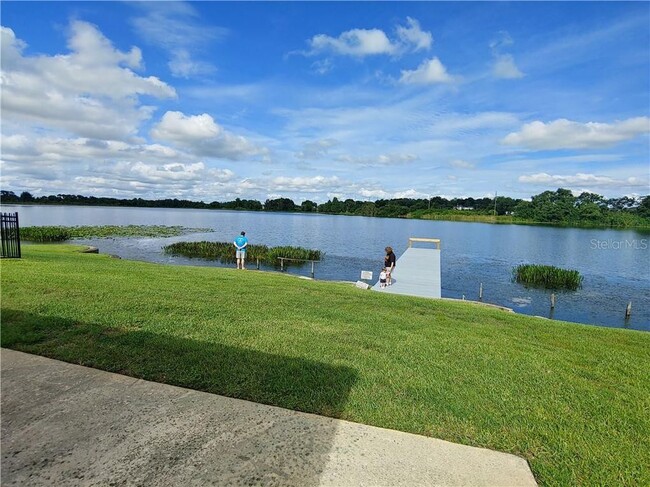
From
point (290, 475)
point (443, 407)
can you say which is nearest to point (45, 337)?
point (290, 475)

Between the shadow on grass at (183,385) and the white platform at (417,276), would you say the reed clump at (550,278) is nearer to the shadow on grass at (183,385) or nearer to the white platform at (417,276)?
the white platform at (417,276)

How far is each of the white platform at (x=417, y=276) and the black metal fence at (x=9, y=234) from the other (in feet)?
42.0

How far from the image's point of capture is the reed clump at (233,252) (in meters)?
31.7

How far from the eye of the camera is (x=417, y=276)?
19.7 m

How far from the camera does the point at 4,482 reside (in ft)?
7.72

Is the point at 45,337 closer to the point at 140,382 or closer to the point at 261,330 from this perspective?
the point at 140,382

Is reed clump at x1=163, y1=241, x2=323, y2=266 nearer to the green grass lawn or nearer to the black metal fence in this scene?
the black metal fence

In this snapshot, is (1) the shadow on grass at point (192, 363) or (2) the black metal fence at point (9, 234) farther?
(2) the black metal fence at point (9, 234)

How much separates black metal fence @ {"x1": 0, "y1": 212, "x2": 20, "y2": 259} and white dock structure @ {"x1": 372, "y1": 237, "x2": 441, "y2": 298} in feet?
42.0

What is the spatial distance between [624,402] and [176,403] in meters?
4.46

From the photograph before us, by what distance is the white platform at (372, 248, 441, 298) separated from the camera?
16219 mm

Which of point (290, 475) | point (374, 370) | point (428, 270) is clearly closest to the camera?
point (290, 475)

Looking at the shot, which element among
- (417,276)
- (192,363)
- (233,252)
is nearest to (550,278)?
(417,276)
